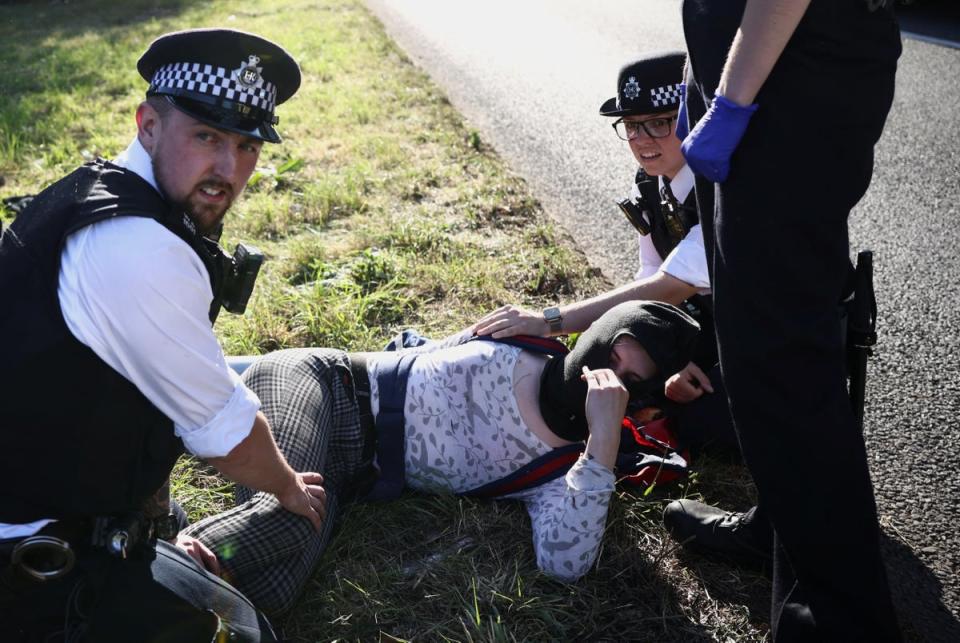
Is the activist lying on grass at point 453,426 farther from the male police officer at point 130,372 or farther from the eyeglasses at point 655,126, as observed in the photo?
the eyeglasses at point 655,126

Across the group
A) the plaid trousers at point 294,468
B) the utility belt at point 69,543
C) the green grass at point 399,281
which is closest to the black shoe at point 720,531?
the green grass at point 399,281

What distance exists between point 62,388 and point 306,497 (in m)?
0.73

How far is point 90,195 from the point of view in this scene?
5.74ft

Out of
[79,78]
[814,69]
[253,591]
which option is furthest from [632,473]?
[79,78]

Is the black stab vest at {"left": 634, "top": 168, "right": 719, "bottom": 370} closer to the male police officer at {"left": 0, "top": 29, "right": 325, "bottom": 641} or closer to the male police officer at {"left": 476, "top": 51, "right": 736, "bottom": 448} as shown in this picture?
the male police officer at {"left": 476, "top": 51, "right": 736, "bottom": 448}

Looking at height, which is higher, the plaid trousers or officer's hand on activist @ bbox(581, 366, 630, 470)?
officer's hand on activist @ bbox(581, 366, 630, 470)

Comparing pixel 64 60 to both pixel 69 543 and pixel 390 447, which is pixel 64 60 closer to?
pixel 390 447

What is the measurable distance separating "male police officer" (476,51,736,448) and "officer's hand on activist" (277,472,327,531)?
2.52 ft

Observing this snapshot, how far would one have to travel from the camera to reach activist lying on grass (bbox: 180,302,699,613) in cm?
234

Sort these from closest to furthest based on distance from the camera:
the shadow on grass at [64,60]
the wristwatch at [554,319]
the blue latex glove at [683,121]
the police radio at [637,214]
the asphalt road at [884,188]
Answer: the blue latex glove at [683,121] < the asphalt road at [884,188] < the wristwatch at [554,319] < the police radio at [637,214] < the shadow on grass at [64,60]

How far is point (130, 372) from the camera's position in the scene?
69.2 inches

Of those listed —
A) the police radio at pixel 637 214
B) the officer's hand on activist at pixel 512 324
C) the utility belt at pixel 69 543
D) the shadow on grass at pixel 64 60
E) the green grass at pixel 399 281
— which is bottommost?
the shadow on grass at pixel 64 60

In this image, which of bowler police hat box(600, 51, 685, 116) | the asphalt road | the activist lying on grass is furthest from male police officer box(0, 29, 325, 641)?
bowler police hat box(600, 51, 685, 116)

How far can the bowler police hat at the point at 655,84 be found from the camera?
9.89 feet
